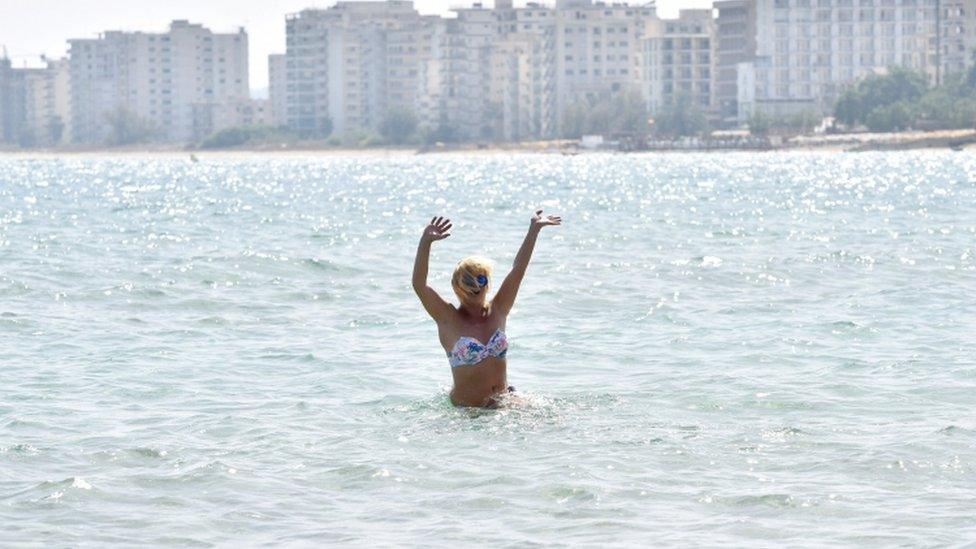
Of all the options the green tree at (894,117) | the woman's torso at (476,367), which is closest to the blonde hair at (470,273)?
the woman's torso at (476,367)

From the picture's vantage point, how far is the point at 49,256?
111 feet

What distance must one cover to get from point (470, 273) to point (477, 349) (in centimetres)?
76

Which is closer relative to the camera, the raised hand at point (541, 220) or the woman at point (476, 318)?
the raised hand at point (541, 220)

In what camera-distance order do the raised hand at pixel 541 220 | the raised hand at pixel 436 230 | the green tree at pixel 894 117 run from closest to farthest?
the raised hand at pixel 436 230 → the raised hand at pixel 541 220 → the green tree at pixel 894 117

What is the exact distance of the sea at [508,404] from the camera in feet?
35.3

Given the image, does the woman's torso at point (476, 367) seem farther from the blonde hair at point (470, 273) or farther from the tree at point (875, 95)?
the tree at point (875, 95)

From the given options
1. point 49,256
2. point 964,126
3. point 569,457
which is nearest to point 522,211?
point 49,256

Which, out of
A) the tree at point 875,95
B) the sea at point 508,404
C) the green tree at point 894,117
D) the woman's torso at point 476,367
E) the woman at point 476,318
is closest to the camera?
the sea at point 508,404

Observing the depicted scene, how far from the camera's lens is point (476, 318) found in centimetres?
1300

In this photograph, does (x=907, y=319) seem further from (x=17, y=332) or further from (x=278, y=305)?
(x=17, y=332)

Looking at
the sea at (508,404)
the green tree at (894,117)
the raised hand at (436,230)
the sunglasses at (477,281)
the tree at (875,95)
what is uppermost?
the tree at (875,95)

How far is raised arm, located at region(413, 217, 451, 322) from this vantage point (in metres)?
11.9

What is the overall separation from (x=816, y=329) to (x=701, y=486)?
8.86 meters

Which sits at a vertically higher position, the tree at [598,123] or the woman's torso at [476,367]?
the tree at [598,123]
